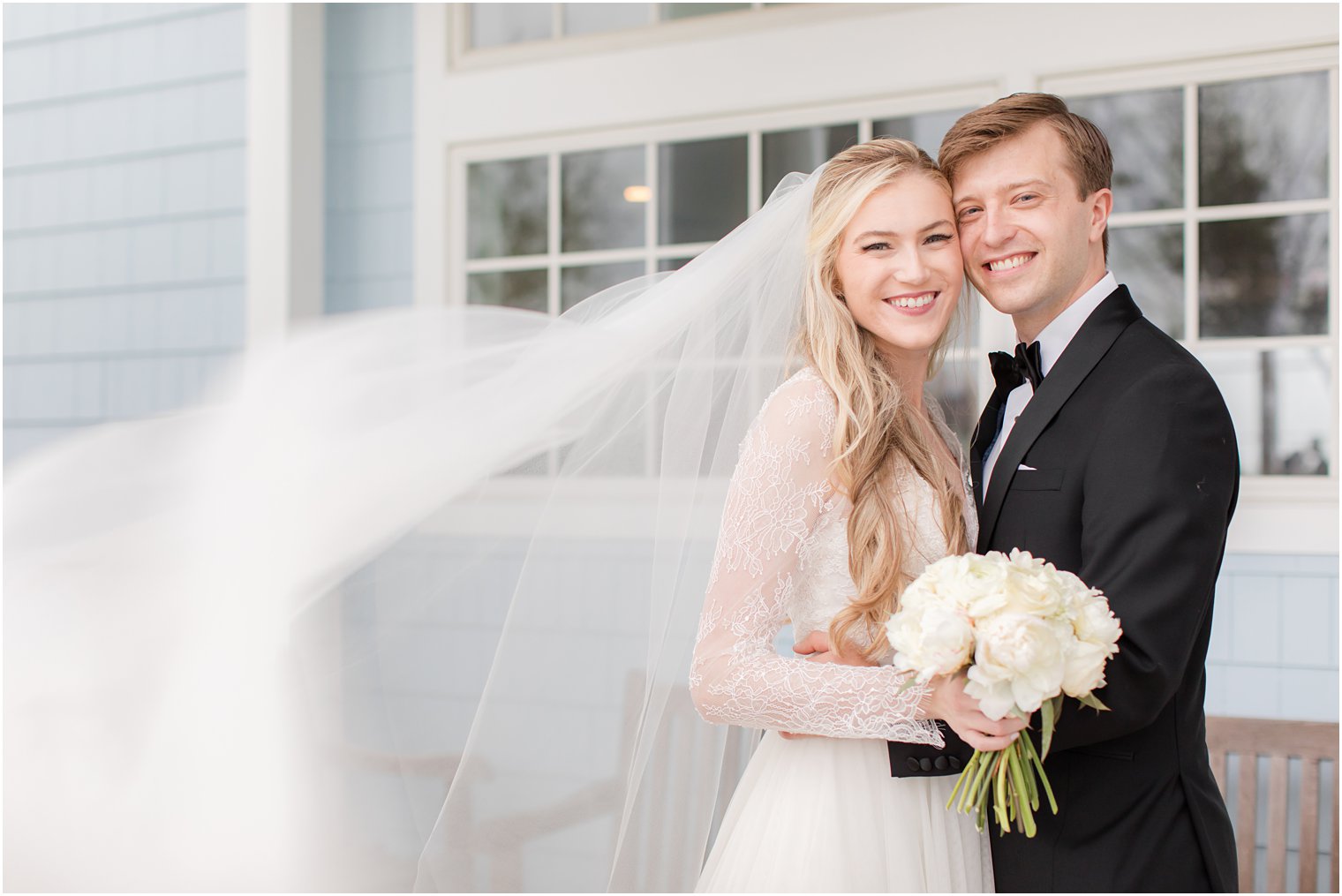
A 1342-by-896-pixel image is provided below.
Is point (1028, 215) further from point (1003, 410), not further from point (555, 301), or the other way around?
point (555, 301)

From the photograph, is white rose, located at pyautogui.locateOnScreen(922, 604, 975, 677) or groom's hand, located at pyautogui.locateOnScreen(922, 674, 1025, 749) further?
groom's hand, located at pyautogui.locateOnScreen(922, 674, 1025, 749)

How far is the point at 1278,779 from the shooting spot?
3533 millimetres

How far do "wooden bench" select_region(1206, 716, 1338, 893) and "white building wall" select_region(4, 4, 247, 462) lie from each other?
439 centimetres

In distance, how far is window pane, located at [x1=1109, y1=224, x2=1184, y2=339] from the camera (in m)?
3.92

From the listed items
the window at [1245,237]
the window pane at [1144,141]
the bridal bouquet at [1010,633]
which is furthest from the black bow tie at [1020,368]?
the window pane at [1144,141]

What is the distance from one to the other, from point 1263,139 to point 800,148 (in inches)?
66.1

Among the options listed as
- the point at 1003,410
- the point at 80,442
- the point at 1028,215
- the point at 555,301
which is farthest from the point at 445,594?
the point at 555,301

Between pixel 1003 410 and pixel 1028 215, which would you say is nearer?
pixel 1028 215

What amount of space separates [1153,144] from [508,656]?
3.07m

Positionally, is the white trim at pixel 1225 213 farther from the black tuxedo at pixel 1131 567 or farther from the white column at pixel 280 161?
the white column at pixel 280 161

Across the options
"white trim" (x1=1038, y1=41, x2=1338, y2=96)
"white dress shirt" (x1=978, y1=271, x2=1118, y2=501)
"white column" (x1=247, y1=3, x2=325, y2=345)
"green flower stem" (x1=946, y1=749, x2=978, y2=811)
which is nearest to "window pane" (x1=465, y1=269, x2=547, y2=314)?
"white column" (x1=247, y1=3, x2=325, y2=345)

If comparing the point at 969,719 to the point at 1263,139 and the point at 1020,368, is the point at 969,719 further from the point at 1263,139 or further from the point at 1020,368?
the point at 1263,139

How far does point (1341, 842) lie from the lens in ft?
10.9

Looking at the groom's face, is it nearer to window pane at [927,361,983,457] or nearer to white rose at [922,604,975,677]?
window pane at [927,361,983,457]
